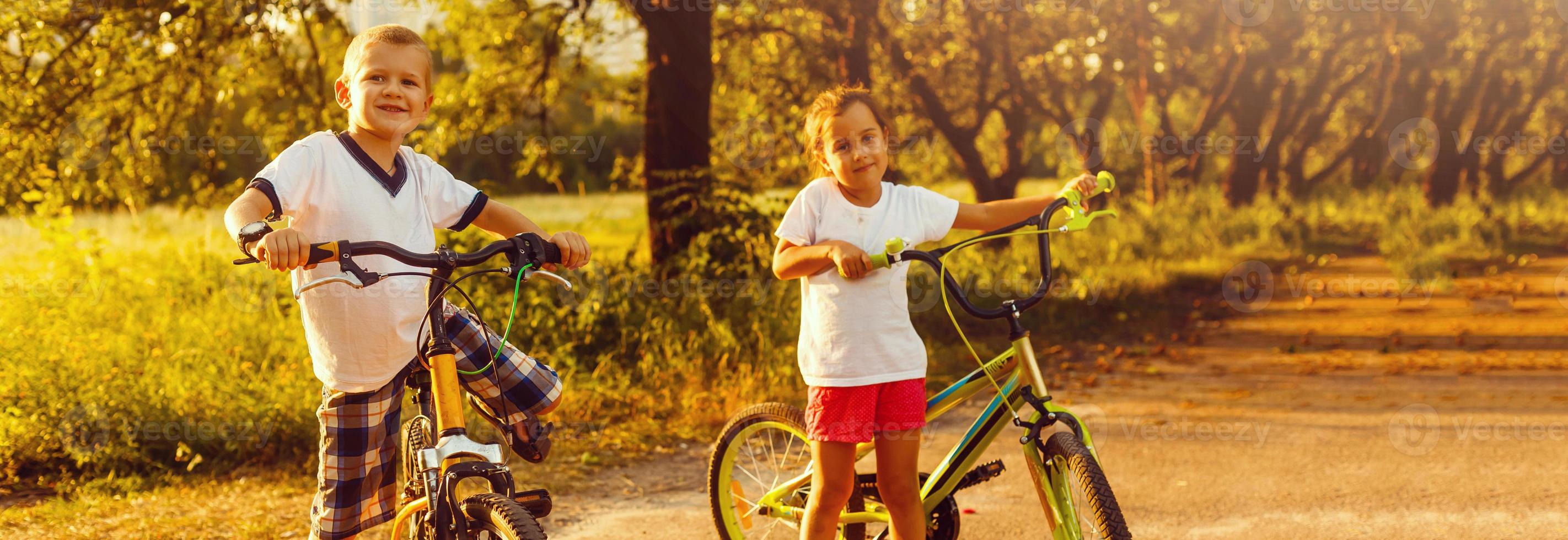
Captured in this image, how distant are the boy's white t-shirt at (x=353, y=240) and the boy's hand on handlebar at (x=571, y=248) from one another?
0.36 m

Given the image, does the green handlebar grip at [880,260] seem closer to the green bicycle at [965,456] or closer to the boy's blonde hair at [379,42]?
the green bicycle at [965,456]

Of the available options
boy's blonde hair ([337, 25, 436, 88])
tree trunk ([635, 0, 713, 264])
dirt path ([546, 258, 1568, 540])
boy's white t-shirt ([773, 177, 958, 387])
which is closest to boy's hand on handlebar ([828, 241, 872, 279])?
boy's white t-shirt ([773, 177, 958, 387])

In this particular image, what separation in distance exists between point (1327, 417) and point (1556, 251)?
11823 millimetres

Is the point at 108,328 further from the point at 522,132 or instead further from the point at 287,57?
the point at 522,132

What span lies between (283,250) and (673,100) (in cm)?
678

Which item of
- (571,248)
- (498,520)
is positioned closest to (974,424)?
(571,248)

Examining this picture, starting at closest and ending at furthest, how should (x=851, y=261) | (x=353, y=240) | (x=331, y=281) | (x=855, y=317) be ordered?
1. (x=331, y=281)
2. (x=353, y=240)
3. (x=851, y=261)
4. (x=855, y=317)

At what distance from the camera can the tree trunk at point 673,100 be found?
8.89 metres

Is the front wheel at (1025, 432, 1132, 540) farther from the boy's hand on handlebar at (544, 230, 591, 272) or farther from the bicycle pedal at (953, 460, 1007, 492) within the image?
the boy's hand on handlebar at (544, 230, 591, 272)

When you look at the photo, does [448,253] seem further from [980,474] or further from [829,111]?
[980,474]

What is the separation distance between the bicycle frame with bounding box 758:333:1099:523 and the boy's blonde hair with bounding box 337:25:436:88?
1.58 metres

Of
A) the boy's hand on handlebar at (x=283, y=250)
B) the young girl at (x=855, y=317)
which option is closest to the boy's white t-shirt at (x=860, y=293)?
the young girl at (x=855, y=317)

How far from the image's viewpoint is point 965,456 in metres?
3.52

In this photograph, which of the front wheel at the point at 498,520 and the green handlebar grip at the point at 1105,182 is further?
the green handlebar grip at the point at 1105,182
